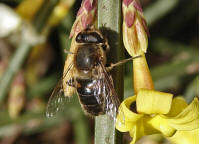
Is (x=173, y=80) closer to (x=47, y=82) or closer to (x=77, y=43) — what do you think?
(x=47, y=82)

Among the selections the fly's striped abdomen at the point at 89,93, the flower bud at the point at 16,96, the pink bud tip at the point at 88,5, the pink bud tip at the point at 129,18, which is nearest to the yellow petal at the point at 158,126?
the fly's striped abdomen at the point at 89,93

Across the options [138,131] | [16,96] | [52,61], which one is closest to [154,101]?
[138,131]

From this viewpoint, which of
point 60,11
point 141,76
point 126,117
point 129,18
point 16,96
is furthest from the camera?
point 16,96

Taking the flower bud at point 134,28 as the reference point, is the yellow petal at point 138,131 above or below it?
below

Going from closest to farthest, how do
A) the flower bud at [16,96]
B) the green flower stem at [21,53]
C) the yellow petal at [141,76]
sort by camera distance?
the yellow petal at [141,76]
the green flower stem at [21,53]
the flower bud at [16,96]

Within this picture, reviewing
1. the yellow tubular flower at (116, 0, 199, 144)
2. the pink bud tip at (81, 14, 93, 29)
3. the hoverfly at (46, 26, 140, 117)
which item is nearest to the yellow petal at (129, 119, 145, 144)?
the yellow tubular flower at (116, 0, 199, 144)

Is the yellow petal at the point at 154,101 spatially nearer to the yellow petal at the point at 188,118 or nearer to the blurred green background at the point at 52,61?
the yellow petal at the point at 188,118

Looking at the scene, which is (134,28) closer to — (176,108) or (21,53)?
(176,108)
